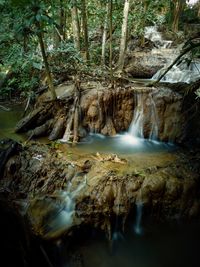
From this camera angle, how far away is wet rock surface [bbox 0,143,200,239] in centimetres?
442

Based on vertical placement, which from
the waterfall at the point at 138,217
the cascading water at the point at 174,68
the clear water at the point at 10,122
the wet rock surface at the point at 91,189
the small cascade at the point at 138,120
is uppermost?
the cascading water at the point at 174,68

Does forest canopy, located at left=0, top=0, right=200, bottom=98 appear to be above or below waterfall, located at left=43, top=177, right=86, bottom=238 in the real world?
above

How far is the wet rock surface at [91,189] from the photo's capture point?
442cm

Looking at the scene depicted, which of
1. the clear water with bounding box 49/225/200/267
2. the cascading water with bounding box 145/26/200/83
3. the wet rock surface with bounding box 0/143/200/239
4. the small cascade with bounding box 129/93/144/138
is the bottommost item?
the clear water with bounding box 49/225/200/267

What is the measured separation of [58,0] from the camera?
26.5 ft

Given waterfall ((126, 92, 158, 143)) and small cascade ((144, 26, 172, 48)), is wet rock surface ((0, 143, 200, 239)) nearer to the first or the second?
waterfall ((126, 92, 158, 143))

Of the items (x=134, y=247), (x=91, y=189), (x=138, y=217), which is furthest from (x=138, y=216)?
(x=91, y=189)

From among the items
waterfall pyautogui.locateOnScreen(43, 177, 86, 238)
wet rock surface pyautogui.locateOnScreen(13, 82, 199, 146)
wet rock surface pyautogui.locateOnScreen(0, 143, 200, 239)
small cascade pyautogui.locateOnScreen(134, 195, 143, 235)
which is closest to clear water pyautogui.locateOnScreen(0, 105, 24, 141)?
wet rock surface pyautogui.locateOnScreen(13, 82, 199, 146)

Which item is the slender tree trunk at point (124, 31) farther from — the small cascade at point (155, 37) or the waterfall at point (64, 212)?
the small cascade at point (155, 37)

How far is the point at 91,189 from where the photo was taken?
460cm

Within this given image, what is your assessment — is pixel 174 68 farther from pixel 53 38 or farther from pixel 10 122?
pixel 10 122

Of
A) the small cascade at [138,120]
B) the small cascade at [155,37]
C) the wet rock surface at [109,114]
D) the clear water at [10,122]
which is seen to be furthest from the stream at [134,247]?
the small cascade at [155,37]

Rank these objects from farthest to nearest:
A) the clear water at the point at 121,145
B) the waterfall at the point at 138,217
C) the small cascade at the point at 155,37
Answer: the small cascade at the point at 155,37, the clear water at the point at 121,145, the waterfall at the point at 138,217

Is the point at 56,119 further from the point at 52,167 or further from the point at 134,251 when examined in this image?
the point at 134,251
